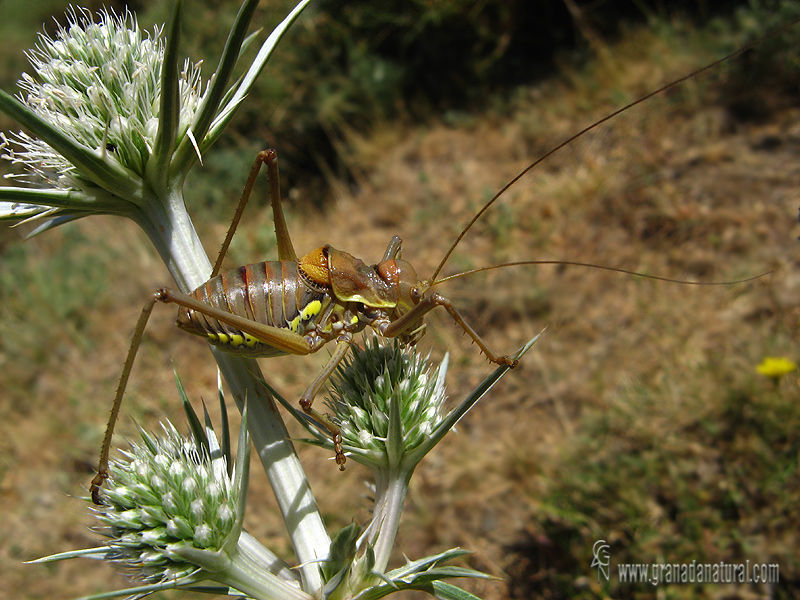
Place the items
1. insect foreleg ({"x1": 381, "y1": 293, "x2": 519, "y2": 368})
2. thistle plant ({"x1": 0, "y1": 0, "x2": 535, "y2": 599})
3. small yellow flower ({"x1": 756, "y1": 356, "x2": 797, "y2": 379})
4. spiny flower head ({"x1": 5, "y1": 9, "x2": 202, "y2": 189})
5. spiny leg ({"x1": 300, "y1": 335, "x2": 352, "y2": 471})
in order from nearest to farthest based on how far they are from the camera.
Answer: thistle plant ({"x1": 0, "y1": 0, "x2": 535, "y2": 599}) → spiny flower head ({"x1": 5, "y1": 9, "x2": 202, "y2": 189}) → spiny leg ({"x1": 300, "y1": 335, "x2": 352, "y2": 471}) → insect foreleg ({"x1": 381, "y1": 293, "x2": 519, "y2": 368}) → small yellow flower ({"x1": 756, "y1": 356, "x2": 797, "y2": 379})

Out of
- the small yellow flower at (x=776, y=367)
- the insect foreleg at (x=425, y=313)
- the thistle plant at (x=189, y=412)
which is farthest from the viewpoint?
the small yellow flower at (x=776, y=367)

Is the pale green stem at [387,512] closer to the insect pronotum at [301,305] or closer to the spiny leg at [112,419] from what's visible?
the insect pronotum at [301,305]

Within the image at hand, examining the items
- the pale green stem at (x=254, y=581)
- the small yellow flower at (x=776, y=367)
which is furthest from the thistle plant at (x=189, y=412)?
the small yellow flower at (x=776, y=367)

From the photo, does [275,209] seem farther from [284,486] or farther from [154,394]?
[154,394]

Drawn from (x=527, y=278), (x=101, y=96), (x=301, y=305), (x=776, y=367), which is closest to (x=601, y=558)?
(x=776, y=367)

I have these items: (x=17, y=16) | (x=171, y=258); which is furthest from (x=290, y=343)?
(x=17, y=16)

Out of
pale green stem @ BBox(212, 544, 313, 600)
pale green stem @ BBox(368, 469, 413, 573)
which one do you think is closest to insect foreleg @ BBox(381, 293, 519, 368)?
pale green stem @ BBox(368, 469, 413, 573)

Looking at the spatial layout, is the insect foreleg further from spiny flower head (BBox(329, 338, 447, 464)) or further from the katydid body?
spiny flower head (BBox(329, 338, 447, 464))
